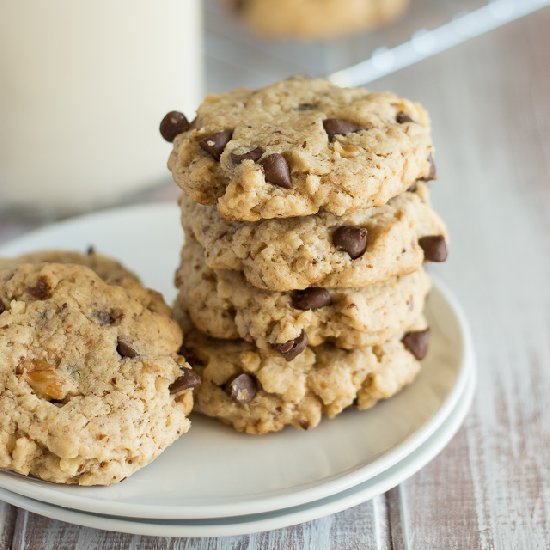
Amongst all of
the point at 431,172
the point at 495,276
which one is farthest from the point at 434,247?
the point at 495,276

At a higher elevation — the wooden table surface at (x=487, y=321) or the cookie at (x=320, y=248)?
the cookie at (x=320, y=248)

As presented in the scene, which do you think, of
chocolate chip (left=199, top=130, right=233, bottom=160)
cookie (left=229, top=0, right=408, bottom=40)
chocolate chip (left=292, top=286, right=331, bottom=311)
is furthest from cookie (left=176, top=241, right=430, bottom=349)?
cookie (left=229, top=0, right=408, bottom=40)

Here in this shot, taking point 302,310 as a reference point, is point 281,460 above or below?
below

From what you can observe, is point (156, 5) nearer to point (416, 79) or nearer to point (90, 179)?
point (90, 179)

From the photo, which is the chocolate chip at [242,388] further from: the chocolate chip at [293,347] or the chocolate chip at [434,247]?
the chocolate chip at [434,247]

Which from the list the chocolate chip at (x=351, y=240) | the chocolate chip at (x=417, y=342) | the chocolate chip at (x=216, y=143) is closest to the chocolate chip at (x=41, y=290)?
the chocolate chip at (x=216, y=143)

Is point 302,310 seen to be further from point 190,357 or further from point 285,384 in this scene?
point 190,357

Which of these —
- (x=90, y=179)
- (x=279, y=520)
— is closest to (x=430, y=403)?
(x=279, y=520)
